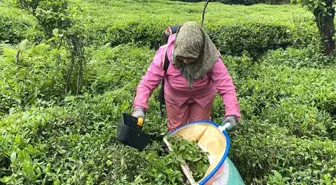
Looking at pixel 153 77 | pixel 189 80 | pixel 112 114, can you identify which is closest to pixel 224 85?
pixel 189 80

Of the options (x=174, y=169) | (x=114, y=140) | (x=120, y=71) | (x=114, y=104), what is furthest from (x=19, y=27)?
(x=174, y=169)

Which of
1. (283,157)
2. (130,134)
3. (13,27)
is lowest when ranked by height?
(283,157)

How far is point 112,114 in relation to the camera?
3.49 m

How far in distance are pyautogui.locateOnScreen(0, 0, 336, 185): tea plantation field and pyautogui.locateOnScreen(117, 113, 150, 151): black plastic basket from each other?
15 cm

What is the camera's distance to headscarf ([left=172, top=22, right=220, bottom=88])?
268cm

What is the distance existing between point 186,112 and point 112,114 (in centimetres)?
70

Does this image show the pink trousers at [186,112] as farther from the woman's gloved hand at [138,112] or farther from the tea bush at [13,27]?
the tea bush at [13,27]

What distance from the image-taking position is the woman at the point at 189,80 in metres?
2.74

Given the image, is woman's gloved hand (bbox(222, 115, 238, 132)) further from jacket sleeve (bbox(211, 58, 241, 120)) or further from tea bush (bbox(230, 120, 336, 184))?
tea bush (bbox(230, 120, 336, 184))

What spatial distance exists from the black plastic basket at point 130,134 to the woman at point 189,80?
172 millimetres

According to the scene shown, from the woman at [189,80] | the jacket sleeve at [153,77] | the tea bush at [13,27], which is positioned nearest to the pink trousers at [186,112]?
the woman at [189,80]

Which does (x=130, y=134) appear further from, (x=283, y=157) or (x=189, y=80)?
(x=283, y=157)

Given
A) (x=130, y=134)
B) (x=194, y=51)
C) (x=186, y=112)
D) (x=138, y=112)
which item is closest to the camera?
(x=130, y=134)

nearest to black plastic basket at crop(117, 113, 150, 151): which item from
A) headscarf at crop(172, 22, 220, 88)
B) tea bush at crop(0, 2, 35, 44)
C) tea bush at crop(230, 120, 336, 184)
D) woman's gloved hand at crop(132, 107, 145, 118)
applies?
woman's gloved hand at crop(132, 107, 145, 118)
